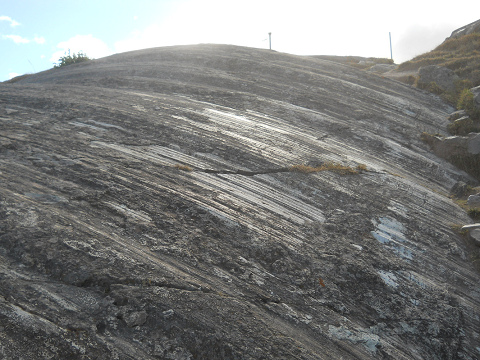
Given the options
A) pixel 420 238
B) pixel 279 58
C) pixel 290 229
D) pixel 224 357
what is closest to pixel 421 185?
pixel 420 238

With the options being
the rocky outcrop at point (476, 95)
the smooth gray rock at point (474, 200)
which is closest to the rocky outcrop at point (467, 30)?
the rocky outcrop at point (476, 95)

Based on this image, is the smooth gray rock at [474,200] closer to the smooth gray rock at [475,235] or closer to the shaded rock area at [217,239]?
the shaded rock area at [217,239]

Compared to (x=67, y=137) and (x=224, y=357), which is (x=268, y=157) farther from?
(x=224, y=357)

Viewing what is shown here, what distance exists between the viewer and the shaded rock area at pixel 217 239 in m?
4.32

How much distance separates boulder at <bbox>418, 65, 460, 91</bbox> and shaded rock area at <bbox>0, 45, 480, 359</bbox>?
7.66 m

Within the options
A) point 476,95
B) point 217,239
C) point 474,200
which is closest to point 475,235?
point 474,200

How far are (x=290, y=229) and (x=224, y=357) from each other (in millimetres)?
3045

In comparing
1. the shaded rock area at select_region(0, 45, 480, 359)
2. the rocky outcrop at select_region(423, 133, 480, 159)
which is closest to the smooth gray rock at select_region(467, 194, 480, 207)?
the shaded rock area at select_region(0, 45, 480, 359)

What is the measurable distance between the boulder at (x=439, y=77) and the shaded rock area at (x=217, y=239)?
7.66m

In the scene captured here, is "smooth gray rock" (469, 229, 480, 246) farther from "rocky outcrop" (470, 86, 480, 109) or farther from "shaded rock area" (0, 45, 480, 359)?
"rocky outcrop" (470, 86, 480, 109)

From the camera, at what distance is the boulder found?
17844 mm

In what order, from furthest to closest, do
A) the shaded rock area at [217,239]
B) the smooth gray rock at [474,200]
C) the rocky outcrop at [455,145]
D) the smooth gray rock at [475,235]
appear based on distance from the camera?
the rocky outcrop at [455,145] < the smooth gray rock at [474,200] < the smooth gray rock at [475,235] < the shaded rock area at [217,239]

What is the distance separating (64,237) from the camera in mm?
5199

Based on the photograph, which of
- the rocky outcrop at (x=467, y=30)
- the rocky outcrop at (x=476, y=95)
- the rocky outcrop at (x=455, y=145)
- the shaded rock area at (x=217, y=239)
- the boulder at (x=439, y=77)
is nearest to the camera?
the shaded rock area at (x=217, y=239)
